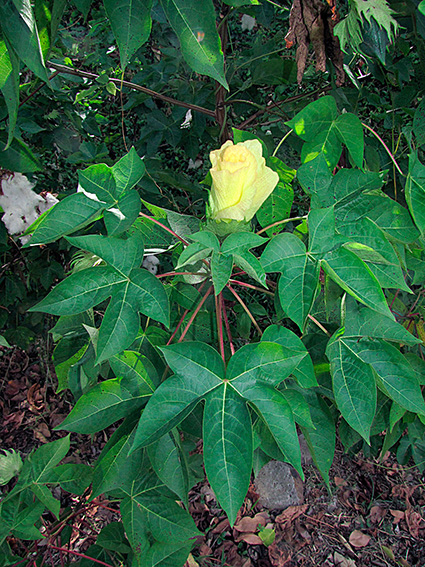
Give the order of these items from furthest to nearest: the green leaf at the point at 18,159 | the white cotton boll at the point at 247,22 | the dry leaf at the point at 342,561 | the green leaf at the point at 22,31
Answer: the white cotton boll at the point at 247,22 → the dry leaf at the point at 342,561 → the green leaf at the point at 18,159 → the green leaf at the point at 22,31

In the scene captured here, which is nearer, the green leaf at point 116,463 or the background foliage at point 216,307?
the background foliage at point 216,307

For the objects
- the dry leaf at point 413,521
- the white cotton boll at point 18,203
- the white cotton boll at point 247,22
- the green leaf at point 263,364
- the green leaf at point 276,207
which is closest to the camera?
the green leaf at point 263,364

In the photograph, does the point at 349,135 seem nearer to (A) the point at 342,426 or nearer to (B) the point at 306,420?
(B) the point at 306,420

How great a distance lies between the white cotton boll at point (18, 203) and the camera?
1442 mm

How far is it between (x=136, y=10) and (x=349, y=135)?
1.53 ft

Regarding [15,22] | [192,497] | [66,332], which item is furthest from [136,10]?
[192,497]

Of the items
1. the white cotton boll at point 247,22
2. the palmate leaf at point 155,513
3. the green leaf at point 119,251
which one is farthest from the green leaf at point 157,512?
the white cotton boll at point 247,22

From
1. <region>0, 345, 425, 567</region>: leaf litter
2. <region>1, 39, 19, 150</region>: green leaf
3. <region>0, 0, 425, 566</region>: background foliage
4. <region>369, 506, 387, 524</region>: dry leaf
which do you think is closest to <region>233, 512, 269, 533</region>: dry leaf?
<region>0, 345, 425, 567</region>: leaf litter

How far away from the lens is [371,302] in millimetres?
675

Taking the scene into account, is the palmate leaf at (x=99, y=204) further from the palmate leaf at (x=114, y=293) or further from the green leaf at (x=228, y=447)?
the green leaf at (x=228, y=447)

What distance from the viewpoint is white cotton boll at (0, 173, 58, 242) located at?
144 centimetres

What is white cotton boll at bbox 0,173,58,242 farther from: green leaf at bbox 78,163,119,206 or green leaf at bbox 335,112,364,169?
green leaf at bbox 335,112,364,169

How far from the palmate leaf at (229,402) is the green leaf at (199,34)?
16.2 inches

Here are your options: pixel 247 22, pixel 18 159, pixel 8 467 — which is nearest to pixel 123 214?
pixel 18 159
